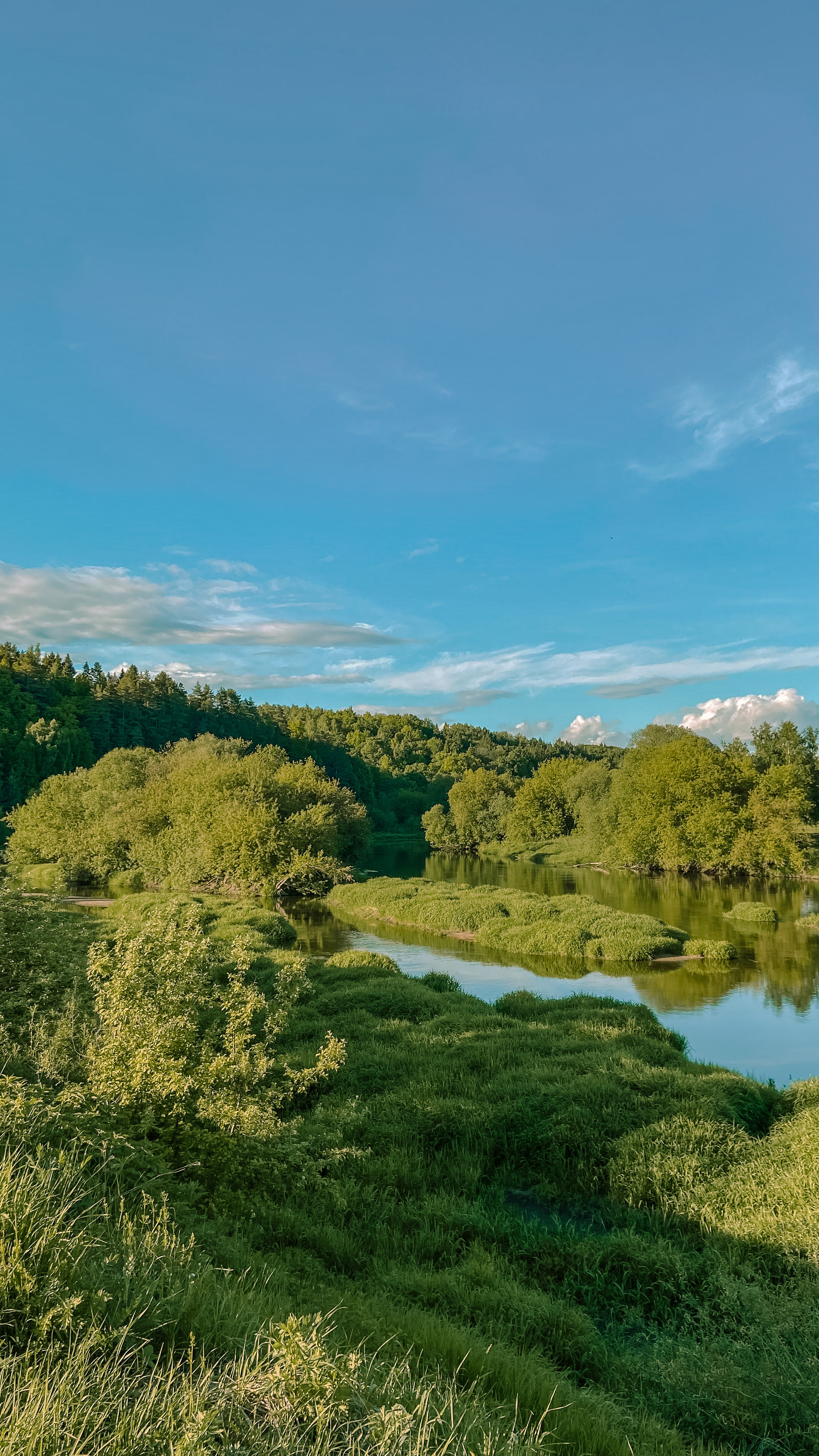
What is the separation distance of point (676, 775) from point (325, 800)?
2717 centimetres

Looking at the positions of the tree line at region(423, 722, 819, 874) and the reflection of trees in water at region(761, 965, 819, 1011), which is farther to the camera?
the tree line at region(423, 722, 819, 874)

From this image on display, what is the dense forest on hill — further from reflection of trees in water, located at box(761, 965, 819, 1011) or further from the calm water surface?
reflection of trees in water, located at box(761, 965, 819, 1011)

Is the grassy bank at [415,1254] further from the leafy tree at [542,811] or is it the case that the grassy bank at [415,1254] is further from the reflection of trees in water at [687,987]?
the leafy tree at [542,811]

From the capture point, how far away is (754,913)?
35.7 m

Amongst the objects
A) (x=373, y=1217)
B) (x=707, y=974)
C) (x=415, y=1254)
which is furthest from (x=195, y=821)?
(x=415, y=1254)

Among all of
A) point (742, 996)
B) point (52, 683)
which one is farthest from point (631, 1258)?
point (52, 683)

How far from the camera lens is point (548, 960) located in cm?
2973

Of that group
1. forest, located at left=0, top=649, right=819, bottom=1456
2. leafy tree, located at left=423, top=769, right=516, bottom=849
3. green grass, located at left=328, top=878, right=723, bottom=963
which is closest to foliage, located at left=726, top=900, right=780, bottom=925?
green grass, located at left=328, top=878, right=723, bottom=963

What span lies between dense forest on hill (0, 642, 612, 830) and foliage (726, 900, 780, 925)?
50.9 m

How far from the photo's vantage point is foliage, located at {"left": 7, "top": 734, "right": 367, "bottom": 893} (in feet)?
149

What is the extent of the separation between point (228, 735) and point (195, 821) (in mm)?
70827

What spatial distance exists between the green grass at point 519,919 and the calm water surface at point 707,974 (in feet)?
3.80

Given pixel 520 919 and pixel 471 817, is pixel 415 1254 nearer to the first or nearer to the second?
pixel 520 919

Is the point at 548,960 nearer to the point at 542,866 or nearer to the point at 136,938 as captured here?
the point at 136,938
